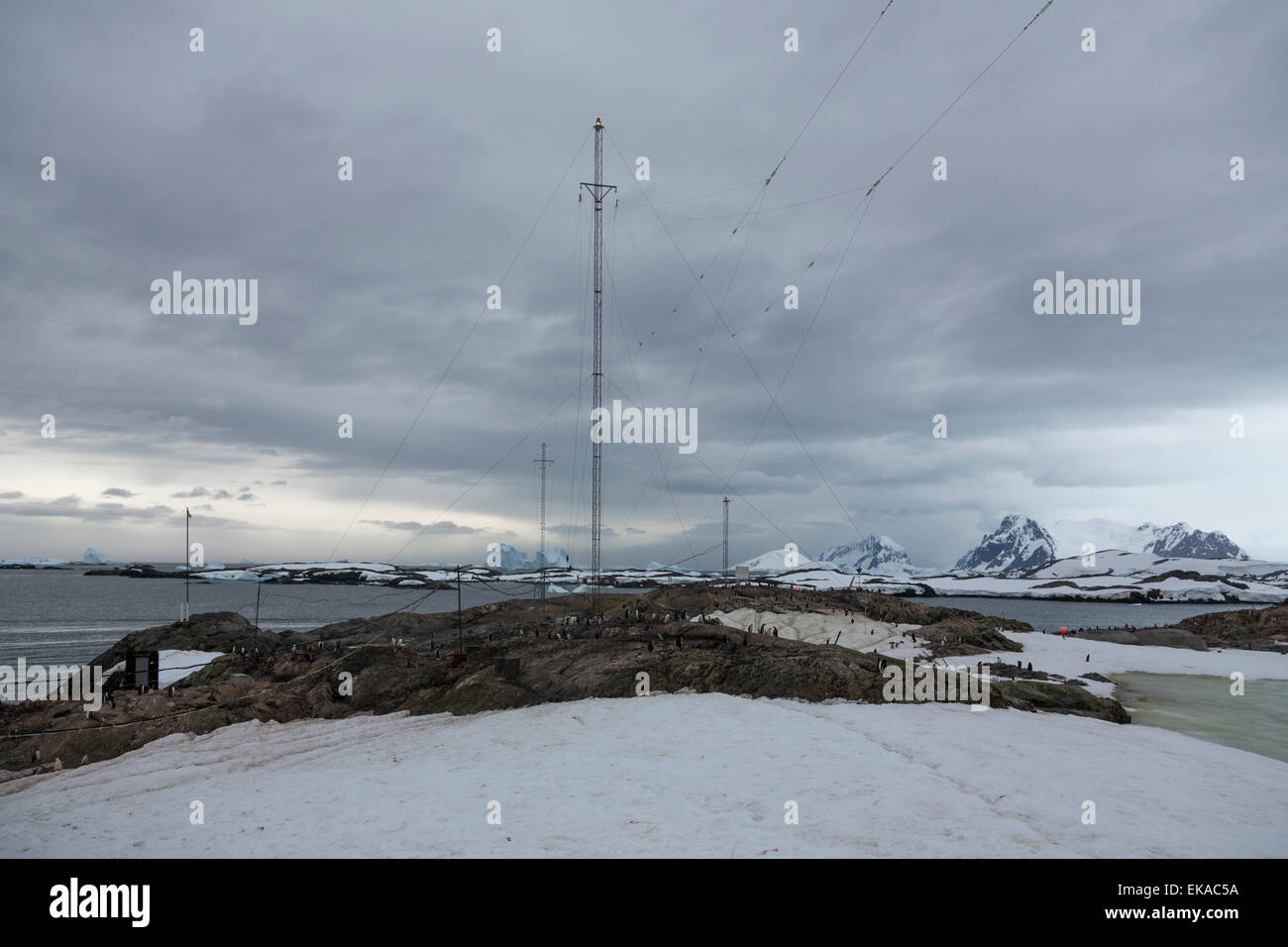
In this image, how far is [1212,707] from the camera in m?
28.2

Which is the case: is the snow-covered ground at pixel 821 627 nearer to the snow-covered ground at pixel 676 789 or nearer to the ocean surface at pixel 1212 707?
the ocean surface at pixel 1212 707

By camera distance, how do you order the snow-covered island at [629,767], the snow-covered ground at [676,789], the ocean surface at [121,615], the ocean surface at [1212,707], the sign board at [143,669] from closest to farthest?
the snow-covered ground at [676,789] < the snow-covered island at [629,767] < the ocean surface at [1212,707] < the sign board at [143,669] < the ocean surface at [121,615]

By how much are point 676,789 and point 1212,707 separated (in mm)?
28387

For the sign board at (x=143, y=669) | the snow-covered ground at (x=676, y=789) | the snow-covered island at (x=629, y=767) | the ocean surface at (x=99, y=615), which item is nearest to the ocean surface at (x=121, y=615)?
the ocean surface at (x=99, y=615)

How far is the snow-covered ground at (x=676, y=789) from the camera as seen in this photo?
Result: 437 inches

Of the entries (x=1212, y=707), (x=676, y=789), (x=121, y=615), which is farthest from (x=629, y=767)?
(x=121, y=615)

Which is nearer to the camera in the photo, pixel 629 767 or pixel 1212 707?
pixel 629 767

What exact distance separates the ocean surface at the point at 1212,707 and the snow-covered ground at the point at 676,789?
15.8 ft

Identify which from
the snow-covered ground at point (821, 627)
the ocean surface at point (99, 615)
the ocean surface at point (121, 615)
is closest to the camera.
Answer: the snow-covered ground at point (821, 627)

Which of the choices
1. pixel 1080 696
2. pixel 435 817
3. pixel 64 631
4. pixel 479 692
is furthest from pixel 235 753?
pixel 64 631

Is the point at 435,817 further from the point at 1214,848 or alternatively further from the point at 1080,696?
the point at 1080,696

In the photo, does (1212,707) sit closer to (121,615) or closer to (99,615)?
(121,615)

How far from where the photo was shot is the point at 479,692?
22.6 metres

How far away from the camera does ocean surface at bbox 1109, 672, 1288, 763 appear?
23.0 metres
